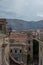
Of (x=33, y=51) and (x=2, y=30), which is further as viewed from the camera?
(x=33, y=51)

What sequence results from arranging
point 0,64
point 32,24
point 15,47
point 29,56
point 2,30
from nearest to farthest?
point 0,64 → point 2,30 → point 15,47 → point 29,56 → point 32,24

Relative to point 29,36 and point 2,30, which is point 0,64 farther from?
point 29,36

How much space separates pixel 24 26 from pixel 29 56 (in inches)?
832

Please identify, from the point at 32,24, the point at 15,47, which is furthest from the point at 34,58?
the point at 32,24

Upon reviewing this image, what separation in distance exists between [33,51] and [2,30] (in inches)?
899

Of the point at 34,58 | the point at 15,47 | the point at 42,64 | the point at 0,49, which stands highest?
the point at 0,49

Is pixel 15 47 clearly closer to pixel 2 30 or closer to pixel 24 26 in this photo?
pixel 2 30

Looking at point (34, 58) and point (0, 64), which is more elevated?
point (0, 64)

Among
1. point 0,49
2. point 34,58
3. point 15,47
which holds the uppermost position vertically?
point 0,49

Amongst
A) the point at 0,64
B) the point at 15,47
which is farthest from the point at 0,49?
the point at 15,47

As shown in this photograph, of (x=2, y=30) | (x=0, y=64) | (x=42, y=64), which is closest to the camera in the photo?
(x=0, y=64)

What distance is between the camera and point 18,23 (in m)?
60.2

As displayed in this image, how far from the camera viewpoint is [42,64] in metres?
11.3

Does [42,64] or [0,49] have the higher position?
[0,49]
